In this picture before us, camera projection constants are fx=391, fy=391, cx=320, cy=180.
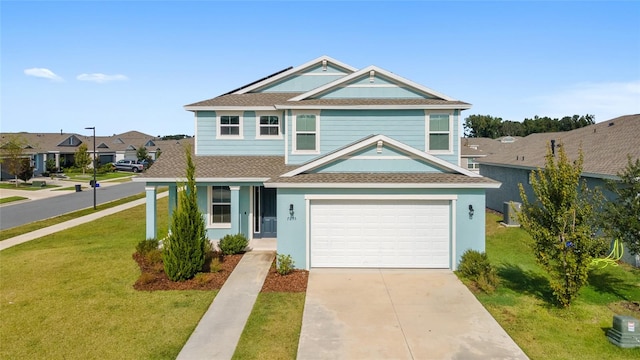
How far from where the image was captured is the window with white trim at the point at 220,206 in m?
17.1

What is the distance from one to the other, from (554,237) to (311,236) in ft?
23.3

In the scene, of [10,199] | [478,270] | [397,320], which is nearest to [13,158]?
[10,199]

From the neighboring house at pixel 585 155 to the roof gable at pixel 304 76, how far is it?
999 cm

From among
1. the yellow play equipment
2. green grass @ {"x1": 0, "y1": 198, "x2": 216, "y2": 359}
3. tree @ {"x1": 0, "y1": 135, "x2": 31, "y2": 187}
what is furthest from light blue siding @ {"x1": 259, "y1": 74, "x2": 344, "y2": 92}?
tree @ {"x1": 0, "y1": 135, "x2": 31, "y2": 187}

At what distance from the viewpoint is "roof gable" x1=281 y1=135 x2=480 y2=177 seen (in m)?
13.6

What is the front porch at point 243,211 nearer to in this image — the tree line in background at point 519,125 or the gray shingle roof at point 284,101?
the gray shingle roof at point 284,101

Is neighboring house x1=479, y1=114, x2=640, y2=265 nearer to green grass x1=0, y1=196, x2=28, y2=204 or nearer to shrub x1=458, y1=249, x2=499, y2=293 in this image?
shrub x1=458, y1=249, x2=499, y2=293

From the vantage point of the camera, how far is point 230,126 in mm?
17812

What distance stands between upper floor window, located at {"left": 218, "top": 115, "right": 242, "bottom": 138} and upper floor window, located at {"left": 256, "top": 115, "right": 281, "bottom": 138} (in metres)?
0.91

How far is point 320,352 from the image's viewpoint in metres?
7.89

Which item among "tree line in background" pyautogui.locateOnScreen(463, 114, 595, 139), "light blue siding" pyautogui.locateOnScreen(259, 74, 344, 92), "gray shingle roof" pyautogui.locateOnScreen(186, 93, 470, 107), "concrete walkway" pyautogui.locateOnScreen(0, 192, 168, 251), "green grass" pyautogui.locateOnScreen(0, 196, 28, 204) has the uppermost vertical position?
"tree line in background" pyautogui.locateOnScreen(463, 114, 595, 139)

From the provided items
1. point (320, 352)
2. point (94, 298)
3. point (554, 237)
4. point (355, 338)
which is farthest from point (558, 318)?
point (94, 298)

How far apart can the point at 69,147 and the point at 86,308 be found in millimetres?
63306

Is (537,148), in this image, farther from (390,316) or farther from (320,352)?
(320,352)
